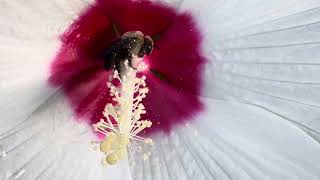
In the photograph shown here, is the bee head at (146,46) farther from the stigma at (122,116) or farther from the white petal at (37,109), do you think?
the white petal at (37,109)

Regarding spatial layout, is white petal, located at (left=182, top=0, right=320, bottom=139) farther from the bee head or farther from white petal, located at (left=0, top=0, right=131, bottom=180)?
white petal, located at (left=0, top=0, right=131, bottom=180)

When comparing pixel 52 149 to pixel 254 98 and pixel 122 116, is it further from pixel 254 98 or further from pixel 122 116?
pixel 254 98

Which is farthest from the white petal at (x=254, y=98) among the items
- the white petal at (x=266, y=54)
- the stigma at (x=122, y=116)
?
the stigma at (x=122, y=116)

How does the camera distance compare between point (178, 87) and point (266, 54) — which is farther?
point (178, 87)

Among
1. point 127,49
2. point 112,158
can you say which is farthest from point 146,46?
point 112,158

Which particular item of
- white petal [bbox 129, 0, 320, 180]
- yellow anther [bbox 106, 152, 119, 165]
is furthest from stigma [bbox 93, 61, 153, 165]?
white petal [bbox 129, 0, 320, 180]

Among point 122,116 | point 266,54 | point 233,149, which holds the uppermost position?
point 266,54
